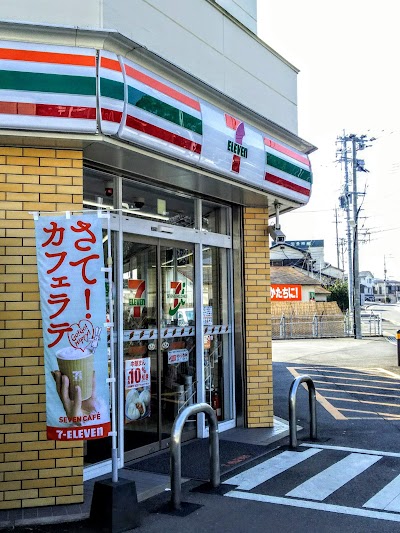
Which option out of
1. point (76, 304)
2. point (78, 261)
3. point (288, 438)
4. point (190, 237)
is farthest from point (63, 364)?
point (288, 438)

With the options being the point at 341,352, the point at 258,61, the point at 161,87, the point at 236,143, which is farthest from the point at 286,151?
the point at 341,352

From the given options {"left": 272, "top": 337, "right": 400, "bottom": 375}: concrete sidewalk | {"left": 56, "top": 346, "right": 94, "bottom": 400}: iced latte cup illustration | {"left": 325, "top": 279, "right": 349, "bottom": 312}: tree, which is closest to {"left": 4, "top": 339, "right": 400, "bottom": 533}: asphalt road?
{"left": 56, "top": 346, "right": 94, "bottom": 400}: iced latte cup illustration

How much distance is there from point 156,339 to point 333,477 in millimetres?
2770

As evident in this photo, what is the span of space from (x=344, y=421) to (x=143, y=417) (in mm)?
3665

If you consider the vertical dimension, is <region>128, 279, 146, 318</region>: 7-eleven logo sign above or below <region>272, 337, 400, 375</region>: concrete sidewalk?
above

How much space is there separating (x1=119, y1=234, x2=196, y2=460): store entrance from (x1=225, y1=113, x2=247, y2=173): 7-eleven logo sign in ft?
4.78

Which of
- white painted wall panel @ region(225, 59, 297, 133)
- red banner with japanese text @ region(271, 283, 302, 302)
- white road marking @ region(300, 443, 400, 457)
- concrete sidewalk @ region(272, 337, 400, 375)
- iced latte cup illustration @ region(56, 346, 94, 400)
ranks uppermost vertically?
white painted wall panel @ region(225, 59, 297, 133)

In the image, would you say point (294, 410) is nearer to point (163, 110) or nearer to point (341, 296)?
point (163, 110)

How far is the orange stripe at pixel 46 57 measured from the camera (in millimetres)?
5121

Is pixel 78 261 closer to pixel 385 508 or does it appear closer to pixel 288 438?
pixel 385 508

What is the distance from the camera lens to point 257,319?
29.2ft

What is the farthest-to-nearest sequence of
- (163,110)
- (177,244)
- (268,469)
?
(177,244) < (268,469) < (163,110)

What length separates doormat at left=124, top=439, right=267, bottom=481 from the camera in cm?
652

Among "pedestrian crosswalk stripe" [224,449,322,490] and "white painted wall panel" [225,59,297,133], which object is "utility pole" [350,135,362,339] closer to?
"white painted wall panel" [225,59,297,133]
